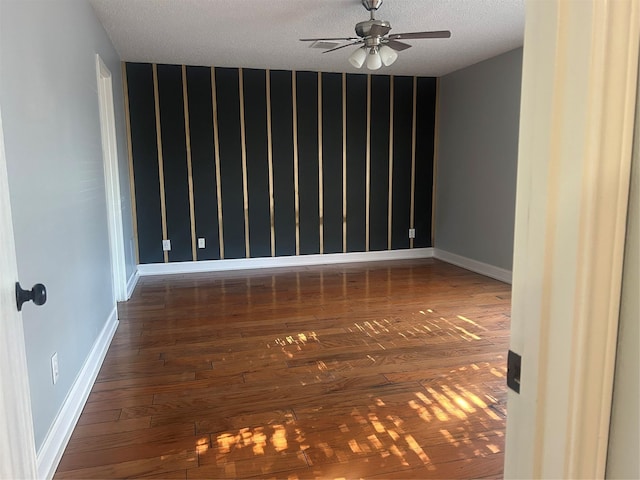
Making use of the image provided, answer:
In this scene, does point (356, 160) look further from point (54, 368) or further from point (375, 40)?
point (54, 368)

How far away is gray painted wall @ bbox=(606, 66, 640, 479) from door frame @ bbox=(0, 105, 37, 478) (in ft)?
3.86

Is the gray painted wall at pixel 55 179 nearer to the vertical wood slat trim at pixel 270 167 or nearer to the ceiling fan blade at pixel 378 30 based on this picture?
the ceiling fan blade at pixel 378 30

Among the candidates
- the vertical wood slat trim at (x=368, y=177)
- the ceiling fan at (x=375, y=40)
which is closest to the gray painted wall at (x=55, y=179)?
the ceiling fan at (x=375, y=40)

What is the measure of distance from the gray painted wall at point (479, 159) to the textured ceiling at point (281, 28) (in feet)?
1.03

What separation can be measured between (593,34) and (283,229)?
5.34 m

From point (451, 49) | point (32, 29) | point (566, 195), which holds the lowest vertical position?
point (566, 195)

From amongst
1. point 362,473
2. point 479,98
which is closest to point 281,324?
point 362,473

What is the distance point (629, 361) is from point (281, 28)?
3.95 metres

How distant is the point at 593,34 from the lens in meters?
0.56

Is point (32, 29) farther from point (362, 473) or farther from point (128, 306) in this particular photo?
point (128, 306)

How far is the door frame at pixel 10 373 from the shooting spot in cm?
102

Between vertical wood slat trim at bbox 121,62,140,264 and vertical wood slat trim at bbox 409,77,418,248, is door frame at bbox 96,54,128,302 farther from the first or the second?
vertical wood slat trim at bbox 409,77,418,248

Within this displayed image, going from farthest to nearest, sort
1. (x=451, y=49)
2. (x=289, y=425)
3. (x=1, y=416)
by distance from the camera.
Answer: (x=451, y=49)
(x=289, y=425)
(x=1, y=416)

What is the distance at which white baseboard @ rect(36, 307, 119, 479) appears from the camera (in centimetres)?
180
